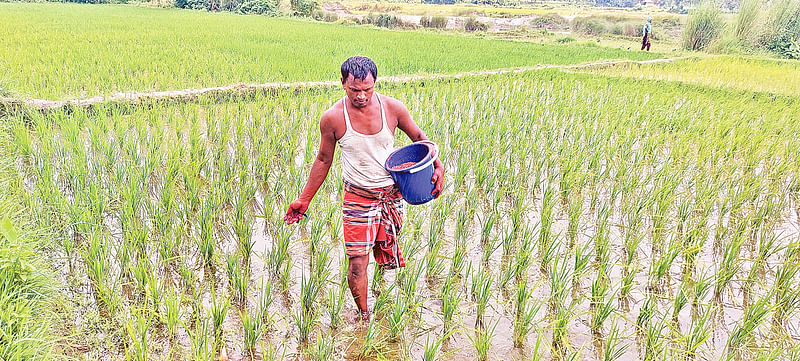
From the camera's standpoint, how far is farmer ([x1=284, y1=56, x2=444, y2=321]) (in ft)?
6.23

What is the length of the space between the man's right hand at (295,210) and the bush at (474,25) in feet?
68.3

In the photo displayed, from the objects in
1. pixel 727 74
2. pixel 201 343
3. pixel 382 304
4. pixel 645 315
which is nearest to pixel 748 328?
pixel 645 315

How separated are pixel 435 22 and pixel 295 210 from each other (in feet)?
→ 67.5

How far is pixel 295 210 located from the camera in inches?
79.0

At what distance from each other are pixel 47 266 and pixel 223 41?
8.93 meters

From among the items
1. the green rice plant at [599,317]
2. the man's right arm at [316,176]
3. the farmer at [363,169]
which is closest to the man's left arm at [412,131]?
the farmer at [363,169]

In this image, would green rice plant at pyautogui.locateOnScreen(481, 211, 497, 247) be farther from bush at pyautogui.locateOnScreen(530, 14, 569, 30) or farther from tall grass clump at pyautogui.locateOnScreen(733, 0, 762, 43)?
bush at pyautogui.locateOnScreen(530, 14, 569, 30)

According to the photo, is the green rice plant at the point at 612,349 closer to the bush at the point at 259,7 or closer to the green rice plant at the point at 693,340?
the green rice plant at the point at 693,340

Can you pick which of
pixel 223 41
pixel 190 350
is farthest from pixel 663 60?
pixel 190 350

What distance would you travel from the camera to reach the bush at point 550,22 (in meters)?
24.0

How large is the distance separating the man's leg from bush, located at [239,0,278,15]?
2434cm

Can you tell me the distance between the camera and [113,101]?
15.8ft

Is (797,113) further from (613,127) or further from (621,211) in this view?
(621,211)

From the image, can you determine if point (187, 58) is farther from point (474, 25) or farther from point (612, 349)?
point (474, 25)
